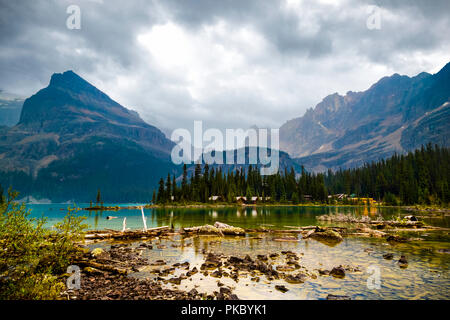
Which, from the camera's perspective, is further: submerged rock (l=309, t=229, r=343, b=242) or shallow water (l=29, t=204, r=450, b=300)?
submerged rock (l=309, t=229, r=343, b=242)

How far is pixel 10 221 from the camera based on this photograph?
10.4 meters

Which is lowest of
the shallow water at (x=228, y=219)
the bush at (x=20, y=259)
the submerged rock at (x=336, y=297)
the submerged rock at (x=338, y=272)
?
the shallow water at (x=228, y=219)

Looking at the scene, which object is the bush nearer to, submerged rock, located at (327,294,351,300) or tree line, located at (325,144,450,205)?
submerged rock, located at (327,294,351,300)

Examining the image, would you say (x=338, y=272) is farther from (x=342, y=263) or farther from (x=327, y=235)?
(x=327, y=235)

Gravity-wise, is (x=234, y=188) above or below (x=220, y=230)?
above

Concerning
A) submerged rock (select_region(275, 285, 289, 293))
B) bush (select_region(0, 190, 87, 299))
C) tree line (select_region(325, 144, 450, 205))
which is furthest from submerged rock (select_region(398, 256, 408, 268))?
tree line (select_region(325, 144, 450, 205))

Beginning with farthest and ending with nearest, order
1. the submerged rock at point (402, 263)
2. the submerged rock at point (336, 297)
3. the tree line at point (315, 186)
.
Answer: the tree line at point (315, 186)
the submerged rock at point (402, 263)
the submerged rock at point (336, 297)

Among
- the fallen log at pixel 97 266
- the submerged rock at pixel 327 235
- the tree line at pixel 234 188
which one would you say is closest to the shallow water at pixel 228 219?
the submerged rock at pixel 327 235

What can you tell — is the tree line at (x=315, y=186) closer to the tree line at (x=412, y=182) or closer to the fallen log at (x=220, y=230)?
the tree line at (x=412, y=182)

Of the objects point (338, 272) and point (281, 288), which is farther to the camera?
point (338, 272)

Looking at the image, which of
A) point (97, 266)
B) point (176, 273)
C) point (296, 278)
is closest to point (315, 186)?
point (296, 278)

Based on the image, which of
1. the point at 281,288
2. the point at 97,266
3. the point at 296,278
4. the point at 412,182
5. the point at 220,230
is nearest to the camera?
the point at 281,288

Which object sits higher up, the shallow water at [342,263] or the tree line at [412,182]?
the tree line at [412,182]
